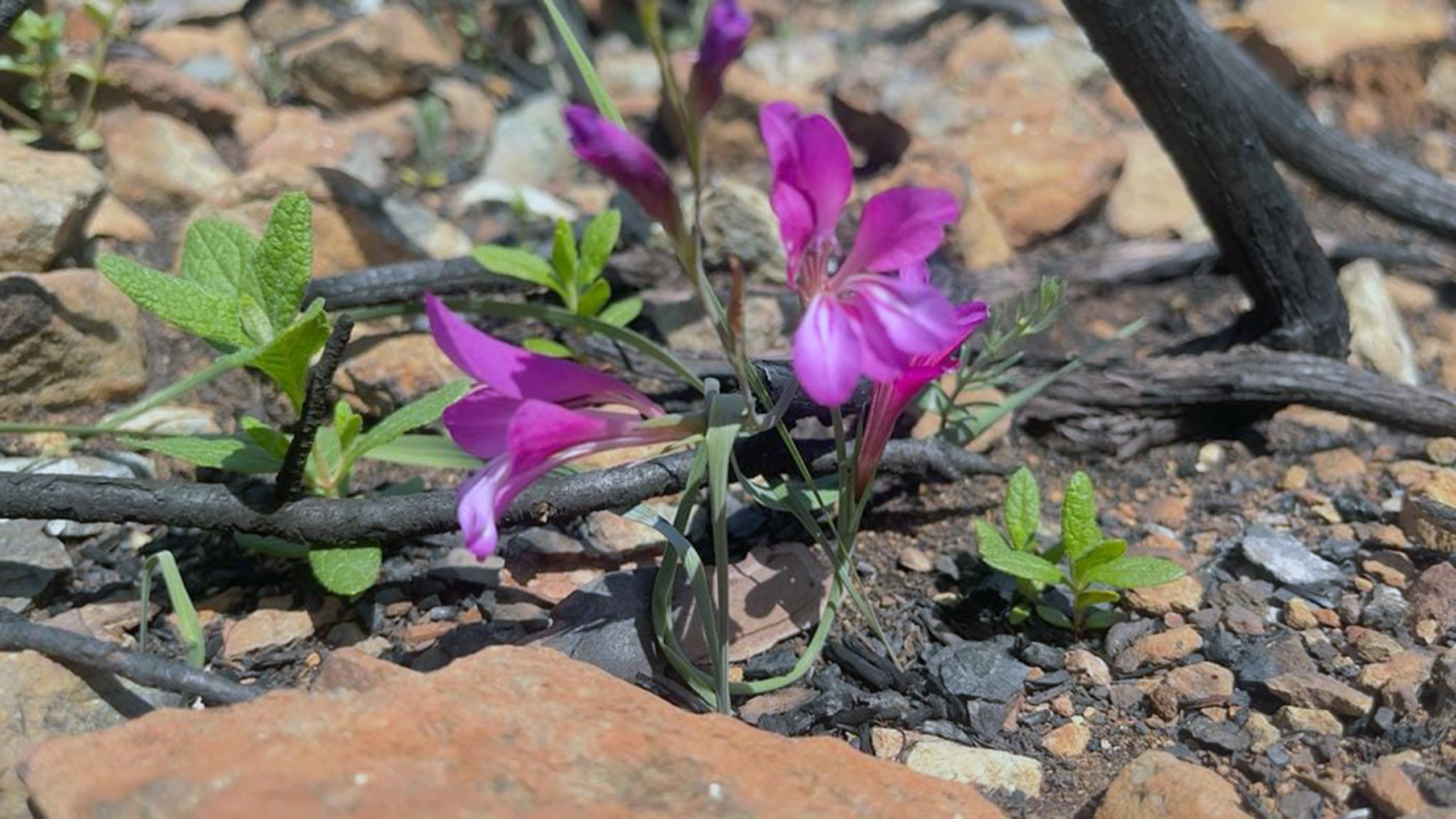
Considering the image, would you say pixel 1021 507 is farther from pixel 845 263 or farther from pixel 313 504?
pixel 313 504

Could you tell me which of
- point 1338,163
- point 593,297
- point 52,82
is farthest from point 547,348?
→ point 1338,163

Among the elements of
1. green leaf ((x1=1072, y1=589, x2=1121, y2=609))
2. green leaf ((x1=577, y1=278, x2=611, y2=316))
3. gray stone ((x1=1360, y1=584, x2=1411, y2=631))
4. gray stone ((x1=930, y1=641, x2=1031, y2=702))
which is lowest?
gray stone ((x1=930, y1=641, x2=1031, y2=702))

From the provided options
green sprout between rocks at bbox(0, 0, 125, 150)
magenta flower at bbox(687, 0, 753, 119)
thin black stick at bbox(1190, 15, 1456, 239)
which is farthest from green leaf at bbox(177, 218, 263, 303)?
thin black stick at bbox(1190, 15, 1456, 239)

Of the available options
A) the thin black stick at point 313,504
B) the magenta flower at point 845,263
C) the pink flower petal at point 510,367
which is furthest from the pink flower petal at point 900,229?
the thin black stick at point 313,504

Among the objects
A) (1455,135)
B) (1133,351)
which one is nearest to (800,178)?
(1133,351)

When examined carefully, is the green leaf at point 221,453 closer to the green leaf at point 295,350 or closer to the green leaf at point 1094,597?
the green leaf at point 295,350

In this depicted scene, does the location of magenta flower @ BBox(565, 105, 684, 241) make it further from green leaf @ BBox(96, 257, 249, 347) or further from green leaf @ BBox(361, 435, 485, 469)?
green leaf @ BBox(96, 257, 249, 347)
